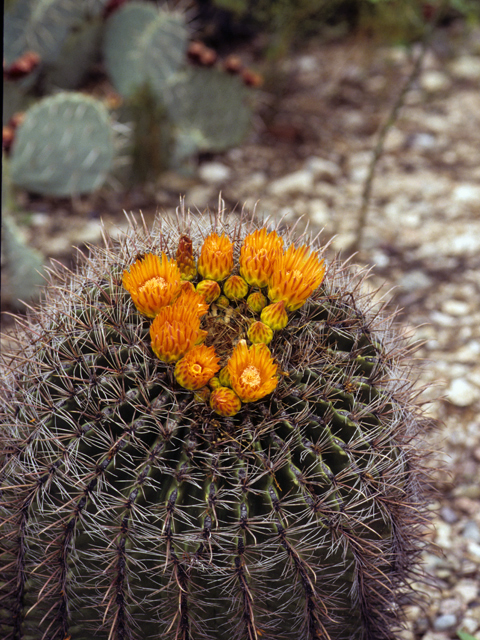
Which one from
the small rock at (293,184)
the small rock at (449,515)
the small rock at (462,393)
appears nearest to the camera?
the small rock at (449,515)

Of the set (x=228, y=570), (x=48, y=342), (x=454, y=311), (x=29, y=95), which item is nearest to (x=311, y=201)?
(x=454, y=311)

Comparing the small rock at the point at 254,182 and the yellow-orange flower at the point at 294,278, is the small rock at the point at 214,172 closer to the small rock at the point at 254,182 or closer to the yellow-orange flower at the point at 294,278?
the small rock at the point at 254,182

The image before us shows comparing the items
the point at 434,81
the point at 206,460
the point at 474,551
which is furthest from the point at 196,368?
the point at 434,81

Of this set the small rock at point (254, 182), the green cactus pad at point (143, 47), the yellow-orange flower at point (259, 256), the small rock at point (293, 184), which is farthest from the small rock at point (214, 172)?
the yellow-orange flower at point (259, 256)

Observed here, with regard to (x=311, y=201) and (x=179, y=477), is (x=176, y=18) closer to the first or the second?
(x=311, y=201)

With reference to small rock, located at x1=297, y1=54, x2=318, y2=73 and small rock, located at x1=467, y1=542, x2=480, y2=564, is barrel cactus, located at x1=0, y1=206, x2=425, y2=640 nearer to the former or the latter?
small rock, located at x1=467, y1=542, x2=480, y2=564
